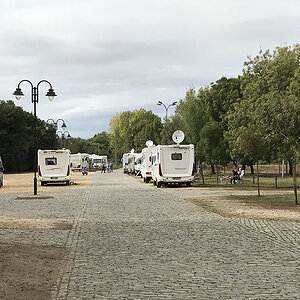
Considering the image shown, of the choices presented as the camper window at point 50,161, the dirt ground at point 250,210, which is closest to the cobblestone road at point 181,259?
the dirt ground at point 250,210

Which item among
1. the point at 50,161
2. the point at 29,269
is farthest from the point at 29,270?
the point at 50,161

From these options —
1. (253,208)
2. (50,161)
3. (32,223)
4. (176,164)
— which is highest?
(50,161)

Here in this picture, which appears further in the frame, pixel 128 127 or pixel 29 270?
pixel 128 127

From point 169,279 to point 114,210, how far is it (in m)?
11.6

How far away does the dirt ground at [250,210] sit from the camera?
17.1 meters

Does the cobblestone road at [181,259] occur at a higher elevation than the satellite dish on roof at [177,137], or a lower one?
lower

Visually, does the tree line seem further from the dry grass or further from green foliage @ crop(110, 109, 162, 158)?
the dry grass

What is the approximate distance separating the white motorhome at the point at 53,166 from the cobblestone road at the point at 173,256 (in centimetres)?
2285

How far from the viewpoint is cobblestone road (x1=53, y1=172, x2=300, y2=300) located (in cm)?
735

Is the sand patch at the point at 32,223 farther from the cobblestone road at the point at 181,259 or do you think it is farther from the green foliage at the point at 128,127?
the green foliage at the point at 128,127

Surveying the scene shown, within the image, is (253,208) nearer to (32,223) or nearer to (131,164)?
(32,223)

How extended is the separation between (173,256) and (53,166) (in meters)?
32.2

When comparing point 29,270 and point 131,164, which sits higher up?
point 131,164

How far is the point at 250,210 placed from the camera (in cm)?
1931
